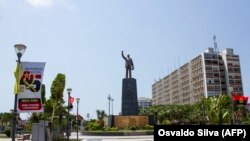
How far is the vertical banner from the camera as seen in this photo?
41.6ft

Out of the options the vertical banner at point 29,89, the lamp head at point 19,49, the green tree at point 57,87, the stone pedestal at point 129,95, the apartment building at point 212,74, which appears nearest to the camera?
the lamp head at point 19,49

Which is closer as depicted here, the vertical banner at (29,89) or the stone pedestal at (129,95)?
the vertical banner at (29,89)

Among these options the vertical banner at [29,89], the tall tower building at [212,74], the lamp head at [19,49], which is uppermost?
the tall tower building at [212,74]

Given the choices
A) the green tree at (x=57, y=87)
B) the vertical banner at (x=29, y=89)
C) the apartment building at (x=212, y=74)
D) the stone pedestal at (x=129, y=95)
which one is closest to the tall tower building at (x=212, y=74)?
the apartment building at (x=212, y=74)

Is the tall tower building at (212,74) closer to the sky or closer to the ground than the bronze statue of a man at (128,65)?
closer to the sky

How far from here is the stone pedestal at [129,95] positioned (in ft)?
147

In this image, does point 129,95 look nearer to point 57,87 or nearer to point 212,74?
point 57,87

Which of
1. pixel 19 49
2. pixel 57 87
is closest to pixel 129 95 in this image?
pixel 57 87

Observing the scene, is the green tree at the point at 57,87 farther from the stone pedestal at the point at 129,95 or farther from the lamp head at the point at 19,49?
the lamp head at the point at 19,49

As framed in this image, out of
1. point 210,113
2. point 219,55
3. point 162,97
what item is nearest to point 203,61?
point 219,55

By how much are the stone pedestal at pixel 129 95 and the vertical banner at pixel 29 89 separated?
31694 millimetres

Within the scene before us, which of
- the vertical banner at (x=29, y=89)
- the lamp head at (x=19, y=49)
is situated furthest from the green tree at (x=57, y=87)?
the lamp head at (x=19, y=49)

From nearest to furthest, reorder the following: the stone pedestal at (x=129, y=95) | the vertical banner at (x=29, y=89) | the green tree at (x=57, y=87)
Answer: the vertical banner at (x=29, y=89) → the green tree at (x=57, y=87) → the stone pedestal at (x=129, y=95)

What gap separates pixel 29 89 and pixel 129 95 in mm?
32281
